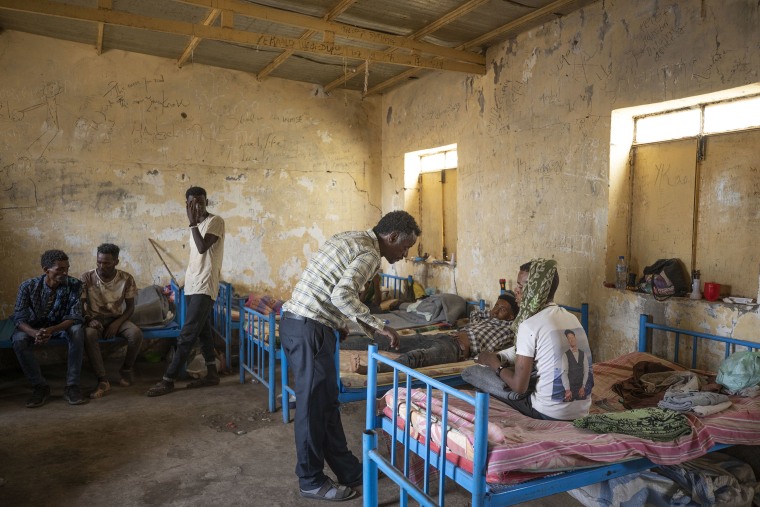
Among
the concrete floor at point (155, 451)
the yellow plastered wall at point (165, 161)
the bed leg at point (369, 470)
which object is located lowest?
the concrete floor at point (155, 451)

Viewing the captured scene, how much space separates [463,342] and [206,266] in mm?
2448

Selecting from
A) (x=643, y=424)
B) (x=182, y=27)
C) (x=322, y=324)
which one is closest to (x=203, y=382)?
(x=322, y=324)

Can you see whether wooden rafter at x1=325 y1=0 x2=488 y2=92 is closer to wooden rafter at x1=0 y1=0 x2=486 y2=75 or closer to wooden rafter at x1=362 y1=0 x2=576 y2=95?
wooden rafter at x1=0 y1=0 x2=486 y2=75

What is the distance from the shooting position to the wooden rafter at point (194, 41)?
4760 millimetres

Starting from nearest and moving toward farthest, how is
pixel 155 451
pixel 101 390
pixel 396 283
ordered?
pixel 155 451 < pixel 101 390 < pixel 396 283

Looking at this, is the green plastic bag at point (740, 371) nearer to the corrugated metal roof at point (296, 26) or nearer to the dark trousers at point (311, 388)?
the dark trousers at point (311, 388)

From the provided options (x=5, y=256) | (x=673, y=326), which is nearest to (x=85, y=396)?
(x=5, y=256)

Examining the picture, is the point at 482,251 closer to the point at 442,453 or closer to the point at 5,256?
the point at 442,453

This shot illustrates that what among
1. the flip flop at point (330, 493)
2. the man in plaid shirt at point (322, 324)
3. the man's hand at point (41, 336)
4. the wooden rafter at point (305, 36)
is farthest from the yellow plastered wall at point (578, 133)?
the man's hand at point (41, 336)

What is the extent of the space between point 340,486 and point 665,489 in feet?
5.98

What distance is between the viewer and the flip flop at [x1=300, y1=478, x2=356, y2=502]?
3.10m

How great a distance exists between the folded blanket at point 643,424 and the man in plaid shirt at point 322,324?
1163mm

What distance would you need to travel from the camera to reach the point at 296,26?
15.2 ft

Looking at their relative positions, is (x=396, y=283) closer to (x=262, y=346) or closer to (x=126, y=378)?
(x=262, y=346)
